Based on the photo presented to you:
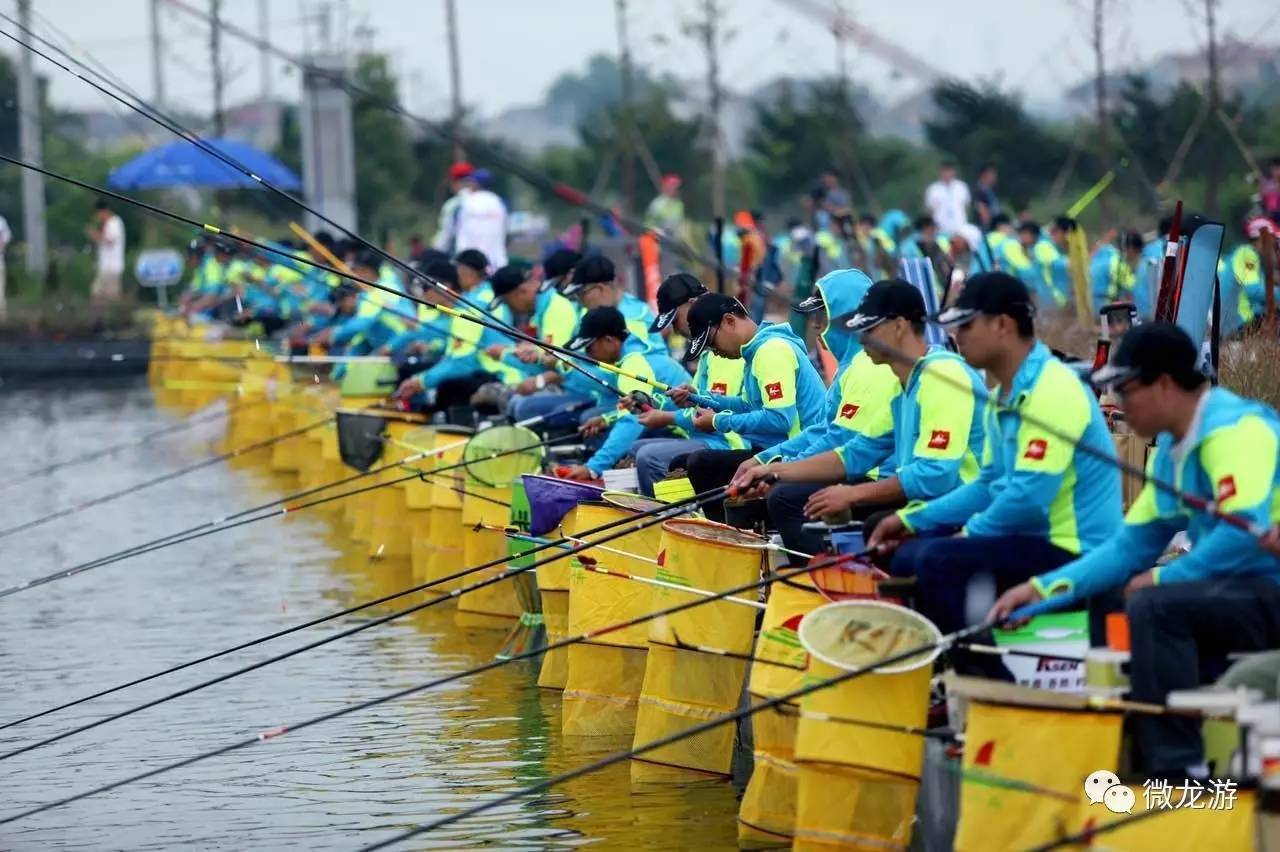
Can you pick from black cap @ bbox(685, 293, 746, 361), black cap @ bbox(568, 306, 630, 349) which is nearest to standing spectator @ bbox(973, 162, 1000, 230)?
black cap @ bbox(568, 306, 630, 349)

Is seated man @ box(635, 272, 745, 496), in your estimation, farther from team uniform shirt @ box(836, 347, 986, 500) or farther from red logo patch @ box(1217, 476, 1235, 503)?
red logo patch @ box(1217, 476, 1235, 503)

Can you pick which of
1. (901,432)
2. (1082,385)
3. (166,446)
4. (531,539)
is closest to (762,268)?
(166,446)

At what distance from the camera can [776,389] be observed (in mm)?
11023

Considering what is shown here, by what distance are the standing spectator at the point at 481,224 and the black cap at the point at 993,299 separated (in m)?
16.8

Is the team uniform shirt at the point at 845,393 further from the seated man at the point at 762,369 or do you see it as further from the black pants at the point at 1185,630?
the black pants at the point at 1185,630

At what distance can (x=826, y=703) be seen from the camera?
24.1ft

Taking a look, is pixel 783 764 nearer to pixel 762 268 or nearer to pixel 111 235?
pixel 762 268

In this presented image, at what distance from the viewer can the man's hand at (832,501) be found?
29.0ft

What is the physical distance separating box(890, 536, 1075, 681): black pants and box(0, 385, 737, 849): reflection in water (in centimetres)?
153

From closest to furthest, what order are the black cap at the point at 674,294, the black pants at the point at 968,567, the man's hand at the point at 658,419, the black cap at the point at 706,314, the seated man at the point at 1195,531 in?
the seated man at the point at 1195,531 < the black pants at the point at 968,567 < the black cap at the point at 706,314 < the man's hand at the point at 658,419 < the black cap at the point at 674,294

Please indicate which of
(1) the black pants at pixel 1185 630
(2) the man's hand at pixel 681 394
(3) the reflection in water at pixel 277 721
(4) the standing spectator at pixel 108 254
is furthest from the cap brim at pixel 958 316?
(4) the standing spectator at pixel 108 254

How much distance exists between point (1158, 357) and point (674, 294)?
5.64m

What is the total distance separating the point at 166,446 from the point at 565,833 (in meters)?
17.2

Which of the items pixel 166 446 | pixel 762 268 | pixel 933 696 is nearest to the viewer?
pixel 933 696
